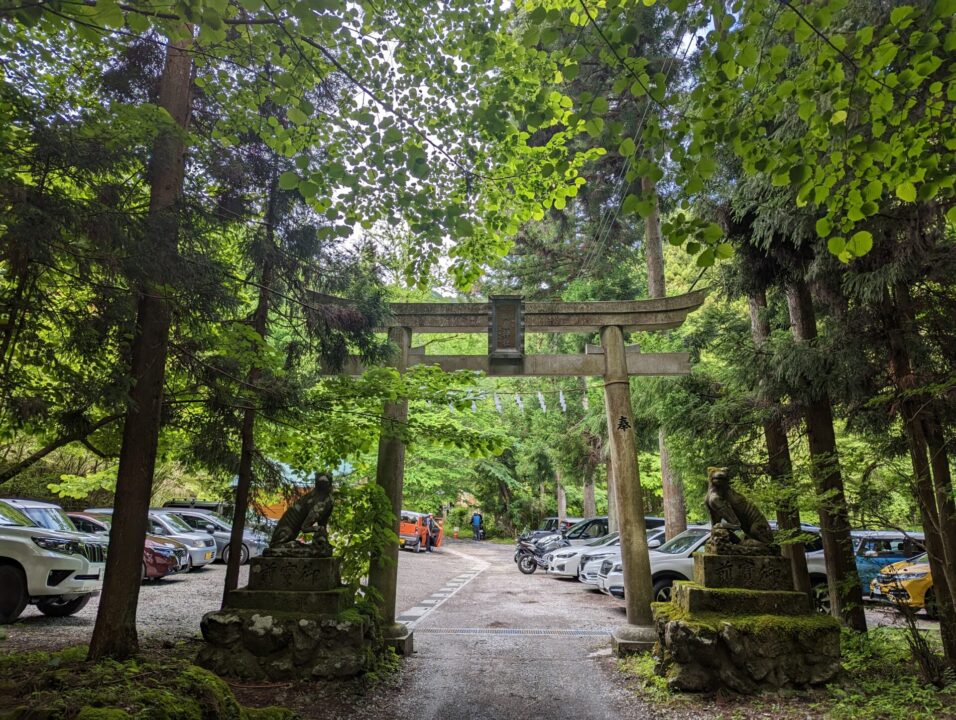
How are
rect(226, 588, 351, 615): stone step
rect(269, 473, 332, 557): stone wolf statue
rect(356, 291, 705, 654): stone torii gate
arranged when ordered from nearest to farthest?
1. rect(226, 588, 351, 615): stone step
2. rect(269, 473, 332, 557): stone wolf statue
3. rect(356, 291, 705, 654): stone torii gate

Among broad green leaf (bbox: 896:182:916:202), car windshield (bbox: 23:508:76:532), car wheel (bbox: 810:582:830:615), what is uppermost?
broad green leaf (bbox: 896:182:916:202)

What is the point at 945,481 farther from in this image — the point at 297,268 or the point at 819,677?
the point at 297,268

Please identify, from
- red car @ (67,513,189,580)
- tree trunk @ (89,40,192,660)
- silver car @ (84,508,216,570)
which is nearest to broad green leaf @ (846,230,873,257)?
tree trunk @ (89,40,192,660)

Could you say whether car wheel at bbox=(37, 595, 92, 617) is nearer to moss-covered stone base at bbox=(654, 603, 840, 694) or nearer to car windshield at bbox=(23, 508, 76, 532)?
car windshield at bbox=(23, 508, 76, 532)

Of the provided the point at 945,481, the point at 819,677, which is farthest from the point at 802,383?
the point at 819,677

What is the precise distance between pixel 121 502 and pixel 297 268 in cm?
298

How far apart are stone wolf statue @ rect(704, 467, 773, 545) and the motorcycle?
11746 mm

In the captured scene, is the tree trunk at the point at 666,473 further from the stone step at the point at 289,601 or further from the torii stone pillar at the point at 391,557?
the stone step at the point at 289,601

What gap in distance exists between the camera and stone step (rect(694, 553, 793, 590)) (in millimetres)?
6359

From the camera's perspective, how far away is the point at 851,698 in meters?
5.36

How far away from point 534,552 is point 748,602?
1226cm

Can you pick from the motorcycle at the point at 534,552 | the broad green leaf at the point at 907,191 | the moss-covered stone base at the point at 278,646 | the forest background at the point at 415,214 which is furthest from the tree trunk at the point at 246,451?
the motorcycle at the point at 534,552

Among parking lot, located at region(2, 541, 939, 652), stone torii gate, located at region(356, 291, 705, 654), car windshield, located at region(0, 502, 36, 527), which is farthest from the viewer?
stone torii gate, located at region(356, 291, 705, 654)

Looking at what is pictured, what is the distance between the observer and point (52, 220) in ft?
11.7
